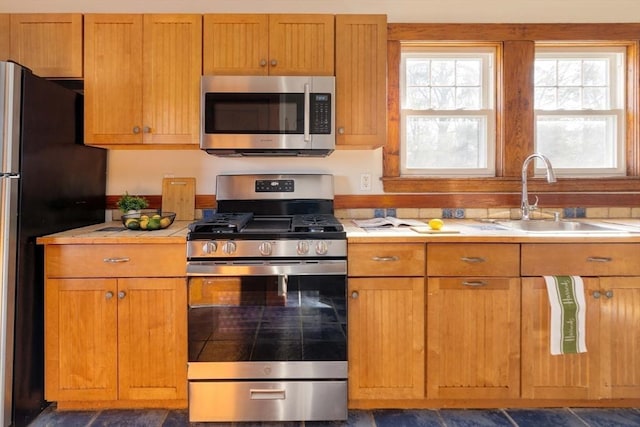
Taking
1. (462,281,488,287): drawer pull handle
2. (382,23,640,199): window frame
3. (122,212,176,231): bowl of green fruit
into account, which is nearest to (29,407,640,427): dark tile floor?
(462,281,488,287): drawer pull handle

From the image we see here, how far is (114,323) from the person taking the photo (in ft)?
5.74

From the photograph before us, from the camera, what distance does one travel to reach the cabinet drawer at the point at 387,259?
5.75 ft

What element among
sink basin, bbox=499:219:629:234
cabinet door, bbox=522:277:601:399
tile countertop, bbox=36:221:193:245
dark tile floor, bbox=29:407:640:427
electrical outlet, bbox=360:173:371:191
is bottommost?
dark tile floor, bbox=29:407:640:427

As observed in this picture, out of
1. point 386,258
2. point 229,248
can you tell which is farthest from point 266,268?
point 386,258

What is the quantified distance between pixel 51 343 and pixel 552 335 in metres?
2.30

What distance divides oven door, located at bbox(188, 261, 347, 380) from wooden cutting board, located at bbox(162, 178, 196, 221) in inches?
27.2

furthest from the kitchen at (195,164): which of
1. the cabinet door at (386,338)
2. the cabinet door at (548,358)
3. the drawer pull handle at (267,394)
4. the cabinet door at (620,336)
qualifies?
the cabinet door at (620,336)

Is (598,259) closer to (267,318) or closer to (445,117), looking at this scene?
(445,117)

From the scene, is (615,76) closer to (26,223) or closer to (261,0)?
(261,0)

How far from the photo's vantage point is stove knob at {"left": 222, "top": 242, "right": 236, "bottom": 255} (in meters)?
1.70

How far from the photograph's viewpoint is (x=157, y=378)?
1.76 m

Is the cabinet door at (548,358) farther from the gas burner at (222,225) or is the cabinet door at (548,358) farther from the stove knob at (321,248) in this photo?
the gas burner at (222,225)

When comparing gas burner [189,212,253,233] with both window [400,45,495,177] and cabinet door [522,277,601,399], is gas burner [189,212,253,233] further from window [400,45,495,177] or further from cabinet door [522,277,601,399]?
cabinet door [522,277,601,399]

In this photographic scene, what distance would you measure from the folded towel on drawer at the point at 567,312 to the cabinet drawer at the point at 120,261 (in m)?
1.70
